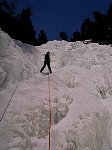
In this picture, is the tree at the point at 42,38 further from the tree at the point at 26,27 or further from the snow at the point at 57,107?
the snow at the point at 57,107

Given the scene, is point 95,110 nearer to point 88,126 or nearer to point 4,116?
point 88,126

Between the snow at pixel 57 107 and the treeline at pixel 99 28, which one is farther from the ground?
the treeline at pixel 99 28

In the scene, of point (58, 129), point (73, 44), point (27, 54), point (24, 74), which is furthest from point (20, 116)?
point (73, 44)

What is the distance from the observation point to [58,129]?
9.03 m

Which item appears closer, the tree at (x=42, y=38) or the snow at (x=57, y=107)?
the snow at (x=57, y=107)

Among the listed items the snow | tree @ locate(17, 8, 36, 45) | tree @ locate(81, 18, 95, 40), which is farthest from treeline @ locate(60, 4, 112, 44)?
the snow

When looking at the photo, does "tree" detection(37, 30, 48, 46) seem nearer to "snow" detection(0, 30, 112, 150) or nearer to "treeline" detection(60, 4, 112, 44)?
"treeline" detection(60, 4, 112, 44)

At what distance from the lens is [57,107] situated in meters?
10.2

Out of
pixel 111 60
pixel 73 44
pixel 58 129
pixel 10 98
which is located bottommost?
pixel 58 129

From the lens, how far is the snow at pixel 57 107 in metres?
8.48

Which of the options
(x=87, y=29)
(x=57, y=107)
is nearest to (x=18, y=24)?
(x=87, y=29)

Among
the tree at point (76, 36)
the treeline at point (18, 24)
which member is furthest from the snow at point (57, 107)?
the tree at point (76, 36)

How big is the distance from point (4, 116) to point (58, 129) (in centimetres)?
175

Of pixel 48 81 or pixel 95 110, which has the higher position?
pixel 48 81
